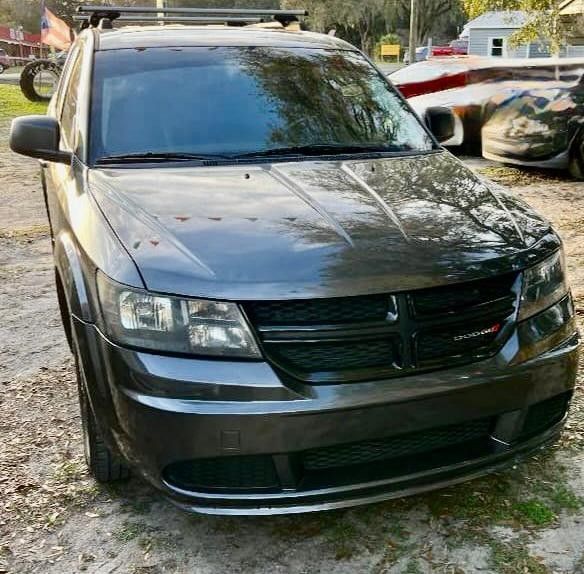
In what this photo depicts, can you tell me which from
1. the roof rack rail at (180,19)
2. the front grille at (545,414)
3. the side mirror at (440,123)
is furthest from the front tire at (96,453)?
the roof rack rail at (180,19)

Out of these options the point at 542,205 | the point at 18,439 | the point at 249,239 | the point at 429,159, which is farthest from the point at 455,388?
the point at 542,205

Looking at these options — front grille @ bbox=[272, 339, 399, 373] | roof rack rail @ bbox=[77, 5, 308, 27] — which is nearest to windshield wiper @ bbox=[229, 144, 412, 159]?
front grille @ bbox=[272, 339, 399, 373]

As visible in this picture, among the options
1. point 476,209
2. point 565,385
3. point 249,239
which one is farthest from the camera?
point 476,209

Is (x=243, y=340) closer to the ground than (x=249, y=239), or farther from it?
closer to the ground

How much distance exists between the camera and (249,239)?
97.3 inches

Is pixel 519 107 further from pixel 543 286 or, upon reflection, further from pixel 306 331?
pixel 306 331

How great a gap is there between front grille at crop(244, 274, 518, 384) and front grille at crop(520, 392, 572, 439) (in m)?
0.39

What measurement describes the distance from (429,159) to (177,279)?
166 centimetres

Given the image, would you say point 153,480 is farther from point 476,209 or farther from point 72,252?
point 476,209

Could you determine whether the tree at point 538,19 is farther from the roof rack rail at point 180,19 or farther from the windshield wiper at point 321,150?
the windshield wiper at point 321,150

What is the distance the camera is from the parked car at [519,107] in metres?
8.85

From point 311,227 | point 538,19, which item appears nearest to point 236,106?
point 311,227

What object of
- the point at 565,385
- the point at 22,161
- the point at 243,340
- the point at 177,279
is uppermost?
the point at 177,279

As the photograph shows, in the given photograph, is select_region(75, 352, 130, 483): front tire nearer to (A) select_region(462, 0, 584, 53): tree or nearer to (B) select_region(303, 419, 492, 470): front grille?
(B) select_region(303, 419, 492, 470): front grille
